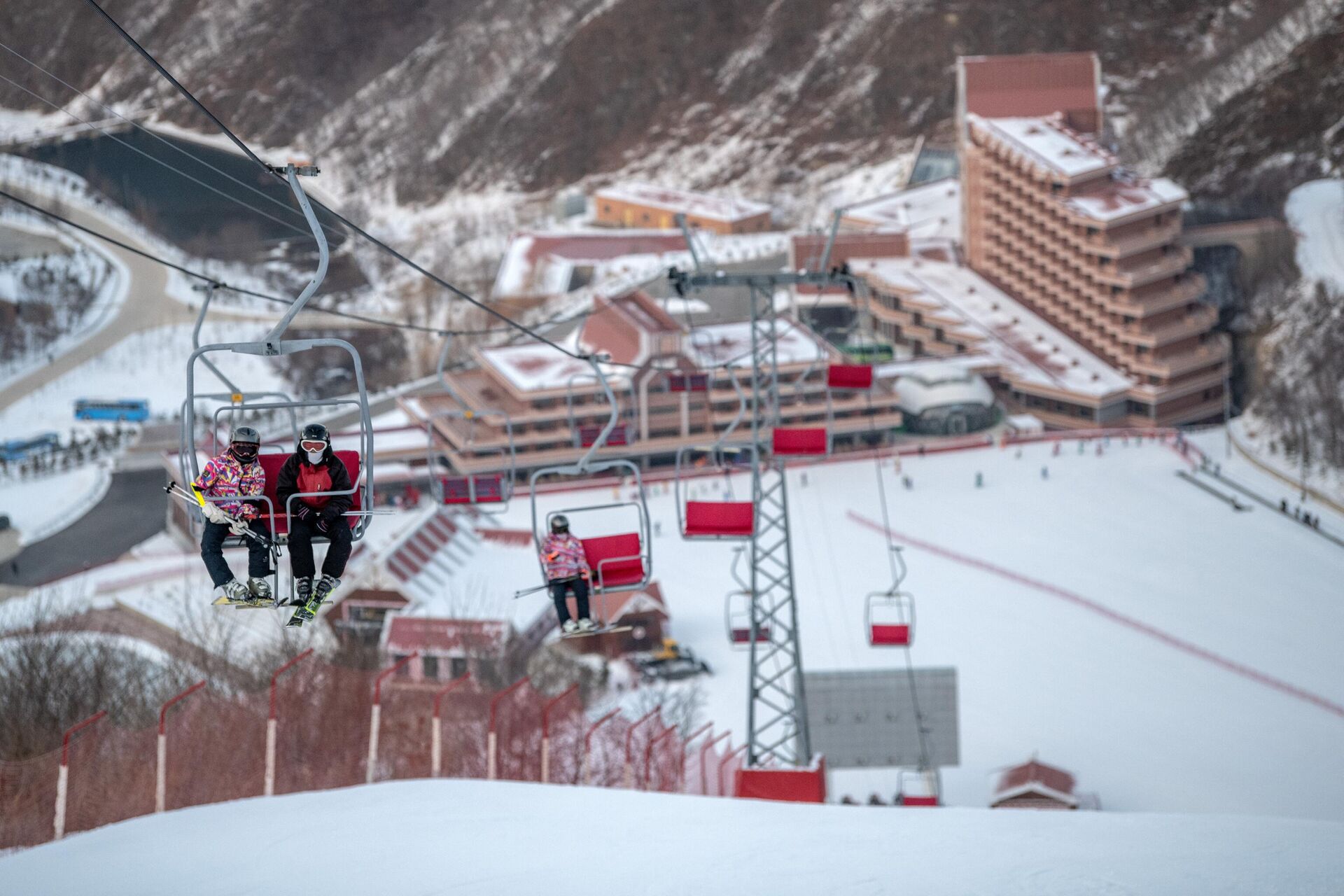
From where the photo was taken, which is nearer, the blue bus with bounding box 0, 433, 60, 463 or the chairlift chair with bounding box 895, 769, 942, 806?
the chairlift chair with bounding box 895, 769, 942, 806

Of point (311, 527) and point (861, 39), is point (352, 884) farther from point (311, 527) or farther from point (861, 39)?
point (861, 39)

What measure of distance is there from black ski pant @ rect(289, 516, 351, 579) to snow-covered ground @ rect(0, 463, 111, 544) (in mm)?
27078

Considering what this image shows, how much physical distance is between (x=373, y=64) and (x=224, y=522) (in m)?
83.1

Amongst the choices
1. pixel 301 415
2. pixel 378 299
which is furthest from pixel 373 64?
pixel 301 415

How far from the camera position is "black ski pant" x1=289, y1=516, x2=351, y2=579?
8305 mm

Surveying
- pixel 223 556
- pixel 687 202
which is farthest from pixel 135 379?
pixel 223 556


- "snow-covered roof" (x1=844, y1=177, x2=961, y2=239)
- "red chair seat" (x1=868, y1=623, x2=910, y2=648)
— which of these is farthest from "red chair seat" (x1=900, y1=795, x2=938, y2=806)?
"snow-covered roof" (x1=844, y1=177, x2=961, y2=239)

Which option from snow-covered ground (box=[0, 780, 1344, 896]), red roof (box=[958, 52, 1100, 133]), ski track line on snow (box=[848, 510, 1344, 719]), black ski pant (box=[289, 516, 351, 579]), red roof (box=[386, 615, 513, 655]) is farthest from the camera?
red roof (box=[958, 52, 1100, 133])

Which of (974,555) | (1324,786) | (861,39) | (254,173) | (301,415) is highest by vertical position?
(861,39)

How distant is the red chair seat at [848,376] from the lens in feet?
54.3

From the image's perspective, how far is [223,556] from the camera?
26.9ft

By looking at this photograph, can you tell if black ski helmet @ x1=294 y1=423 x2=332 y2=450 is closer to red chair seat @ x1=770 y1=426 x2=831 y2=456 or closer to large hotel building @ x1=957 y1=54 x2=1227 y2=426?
red chair seat @ x1=770 y1=426 x2=831 y2=456

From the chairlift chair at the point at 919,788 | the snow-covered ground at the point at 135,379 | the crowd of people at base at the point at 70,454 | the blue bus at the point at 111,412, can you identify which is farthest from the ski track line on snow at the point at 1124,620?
the snow-covered ground at the point at 135,379

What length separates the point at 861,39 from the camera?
7925 cm
